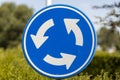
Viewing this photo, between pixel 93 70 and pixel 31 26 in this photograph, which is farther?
pixel 93 70

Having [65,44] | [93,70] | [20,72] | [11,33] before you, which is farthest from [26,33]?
[11,33]

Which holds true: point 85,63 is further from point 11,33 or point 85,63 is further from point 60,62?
point 11,33

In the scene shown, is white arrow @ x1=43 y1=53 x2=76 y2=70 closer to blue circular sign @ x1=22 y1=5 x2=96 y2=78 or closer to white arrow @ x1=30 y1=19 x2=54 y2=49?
blue circular sign @ x1=22 y1=5 x2=96 y2=78

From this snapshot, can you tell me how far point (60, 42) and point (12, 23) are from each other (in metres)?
53.0

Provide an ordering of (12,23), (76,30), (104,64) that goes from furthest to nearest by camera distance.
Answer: (12,23) < (104,64) < (76,30)

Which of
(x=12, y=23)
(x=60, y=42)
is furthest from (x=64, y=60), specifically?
(x=12, y=23)

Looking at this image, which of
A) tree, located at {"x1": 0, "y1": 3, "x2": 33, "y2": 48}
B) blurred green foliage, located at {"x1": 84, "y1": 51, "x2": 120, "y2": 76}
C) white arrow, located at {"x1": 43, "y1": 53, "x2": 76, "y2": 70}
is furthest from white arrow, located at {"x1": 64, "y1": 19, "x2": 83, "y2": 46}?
tree, located at {"x1": 0, "y1": 3, "x2": 33, "y2": 48}

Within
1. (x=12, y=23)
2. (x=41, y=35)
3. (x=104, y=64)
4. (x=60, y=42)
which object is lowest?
(x=104, y=64)

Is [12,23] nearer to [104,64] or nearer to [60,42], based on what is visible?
[104,64]

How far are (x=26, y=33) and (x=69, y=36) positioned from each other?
440 millimetres

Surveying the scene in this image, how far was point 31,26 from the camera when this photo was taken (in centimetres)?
484

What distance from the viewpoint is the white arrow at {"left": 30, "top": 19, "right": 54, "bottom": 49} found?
15.7ft

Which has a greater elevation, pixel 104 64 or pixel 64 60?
pixel 64 60

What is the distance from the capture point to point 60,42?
475cm
